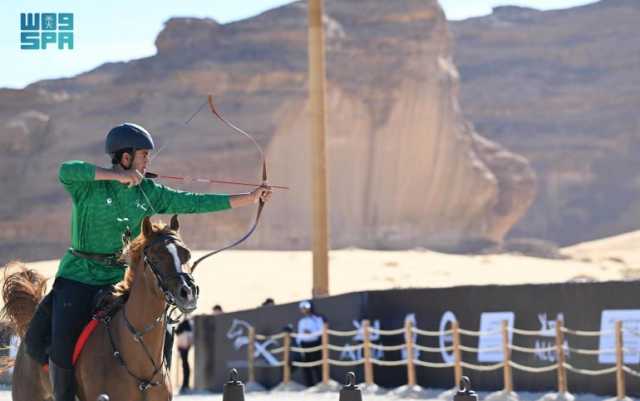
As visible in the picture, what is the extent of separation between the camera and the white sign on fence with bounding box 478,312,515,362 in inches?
766

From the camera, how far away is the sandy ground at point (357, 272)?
186ft

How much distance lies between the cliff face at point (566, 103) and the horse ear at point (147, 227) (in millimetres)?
135965

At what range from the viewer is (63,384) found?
837 centimetres

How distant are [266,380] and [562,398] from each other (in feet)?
24.5

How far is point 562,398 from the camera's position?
18031 mm

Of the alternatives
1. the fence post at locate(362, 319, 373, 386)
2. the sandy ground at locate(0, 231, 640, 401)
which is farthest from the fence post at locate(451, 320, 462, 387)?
the sandy ground at locate(0, 231, 640, 401)

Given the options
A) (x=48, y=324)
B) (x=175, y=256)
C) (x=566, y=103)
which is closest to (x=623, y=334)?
(x=48, y=324)

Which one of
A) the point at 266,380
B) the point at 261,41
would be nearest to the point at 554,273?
the point at 261,41

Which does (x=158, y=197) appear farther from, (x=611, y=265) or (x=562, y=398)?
(x=611, y=265)

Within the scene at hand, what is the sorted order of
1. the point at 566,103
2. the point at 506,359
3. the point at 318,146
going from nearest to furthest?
the point at 506,359 → the point at 318,146 → the point at 566,103

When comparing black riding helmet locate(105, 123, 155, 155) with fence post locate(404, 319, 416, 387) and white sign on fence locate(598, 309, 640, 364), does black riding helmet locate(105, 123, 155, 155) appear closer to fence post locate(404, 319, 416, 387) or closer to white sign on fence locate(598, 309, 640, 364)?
white sign on fence locate(598, 309, 640, 364)

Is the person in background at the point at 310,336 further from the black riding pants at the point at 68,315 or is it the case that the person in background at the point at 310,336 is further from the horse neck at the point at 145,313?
the horse neck at the point at 145,313

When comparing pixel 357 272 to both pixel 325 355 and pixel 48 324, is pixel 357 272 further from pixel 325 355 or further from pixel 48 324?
pixel 48 324

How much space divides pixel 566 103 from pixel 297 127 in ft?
261
